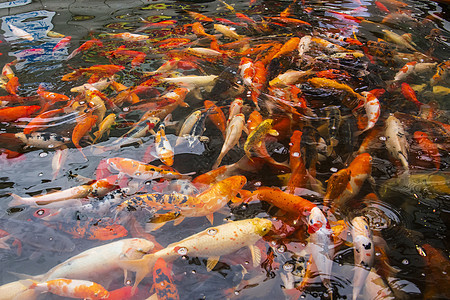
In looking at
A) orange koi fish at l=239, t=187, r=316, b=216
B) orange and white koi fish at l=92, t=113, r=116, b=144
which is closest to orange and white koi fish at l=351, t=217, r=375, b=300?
orange koi fish at l=239, t=187, r=316, b=216

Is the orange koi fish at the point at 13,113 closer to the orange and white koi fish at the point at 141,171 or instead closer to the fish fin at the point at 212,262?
the orange and white koi fish at the point at 141,171

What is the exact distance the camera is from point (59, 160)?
2.65m

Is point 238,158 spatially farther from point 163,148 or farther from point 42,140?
point 42,140

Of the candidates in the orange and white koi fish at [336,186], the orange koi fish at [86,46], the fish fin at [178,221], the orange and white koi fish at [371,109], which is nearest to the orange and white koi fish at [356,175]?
the orange and white koi fish at [336,186]

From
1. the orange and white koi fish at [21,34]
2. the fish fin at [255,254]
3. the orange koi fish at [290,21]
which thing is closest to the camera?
the fish fin at [255,254]

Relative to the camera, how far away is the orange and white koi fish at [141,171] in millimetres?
2453

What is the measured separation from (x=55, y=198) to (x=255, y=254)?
4.69 feet

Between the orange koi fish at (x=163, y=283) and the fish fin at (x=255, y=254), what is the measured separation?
1.59 feet

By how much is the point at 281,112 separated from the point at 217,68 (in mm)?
1103

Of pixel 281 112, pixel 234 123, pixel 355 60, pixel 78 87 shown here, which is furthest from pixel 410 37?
pixel 78 87

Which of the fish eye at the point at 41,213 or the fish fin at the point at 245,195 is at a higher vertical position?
the fish fin at the point at 245,195

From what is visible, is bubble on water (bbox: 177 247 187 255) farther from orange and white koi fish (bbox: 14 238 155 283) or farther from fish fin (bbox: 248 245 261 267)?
fish fin (bbox: 248 245 261 267)

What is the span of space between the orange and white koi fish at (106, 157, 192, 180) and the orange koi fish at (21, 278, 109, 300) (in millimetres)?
868

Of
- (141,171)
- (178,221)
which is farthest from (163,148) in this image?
(178,221)
